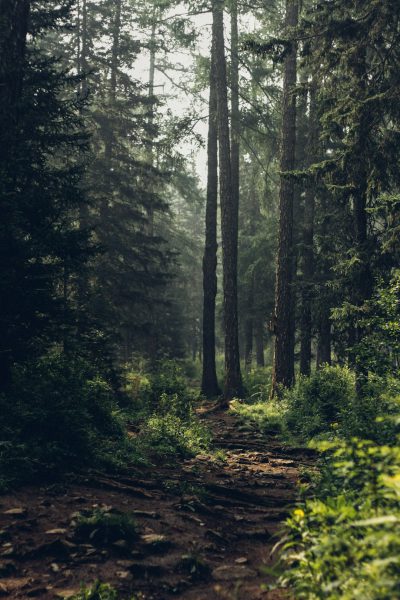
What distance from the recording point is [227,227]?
1795 cm

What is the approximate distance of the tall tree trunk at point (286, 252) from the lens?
50.9 feet

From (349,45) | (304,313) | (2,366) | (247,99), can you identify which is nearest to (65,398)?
(2,366)

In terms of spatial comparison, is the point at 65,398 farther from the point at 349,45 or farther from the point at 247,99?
the point at 247,99

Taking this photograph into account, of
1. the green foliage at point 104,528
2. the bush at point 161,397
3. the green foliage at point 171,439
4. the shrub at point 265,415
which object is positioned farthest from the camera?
the bush at point 161,397

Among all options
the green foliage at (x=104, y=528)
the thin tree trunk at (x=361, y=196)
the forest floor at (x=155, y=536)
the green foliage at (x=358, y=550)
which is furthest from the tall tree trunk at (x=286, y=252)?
the green foliage at (x=358, y=550)

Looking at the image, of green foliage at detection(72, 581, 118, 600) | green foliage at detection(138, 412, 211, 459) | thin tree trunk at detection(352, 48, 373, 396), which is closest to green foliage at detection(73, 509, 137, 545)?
green foliage at detection(72, 581, 118, 600)

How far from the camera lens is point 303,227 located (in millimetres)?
20812

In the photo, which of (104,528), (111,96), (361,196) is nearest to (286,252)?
(361,196)

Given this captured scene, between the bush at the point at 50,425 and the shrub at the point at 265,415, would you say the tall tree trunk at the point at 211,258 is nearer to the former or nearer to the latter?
the shrub at the point at 265,415

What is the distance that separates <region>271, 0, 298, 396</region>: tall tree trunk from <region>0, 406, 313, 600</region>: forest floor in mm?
6990

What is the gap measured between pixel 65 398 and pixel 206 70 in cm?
1654

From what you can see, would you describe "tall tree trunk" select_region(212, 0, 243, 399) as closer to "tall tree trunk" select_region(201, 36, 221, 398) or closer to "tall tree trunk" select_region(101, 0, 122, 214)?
"tall tree trunk" select_region(201, 36, 221, 398)

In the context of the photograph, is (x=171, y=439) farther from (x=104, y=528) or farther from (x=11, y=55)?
(x=11, y=55)

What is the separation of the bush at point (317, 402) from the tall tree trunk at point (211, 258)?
597 cm
